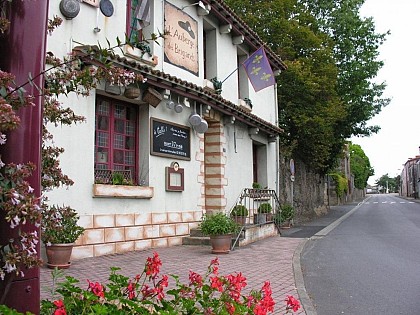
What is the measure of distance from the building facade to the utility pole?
361 centimetres

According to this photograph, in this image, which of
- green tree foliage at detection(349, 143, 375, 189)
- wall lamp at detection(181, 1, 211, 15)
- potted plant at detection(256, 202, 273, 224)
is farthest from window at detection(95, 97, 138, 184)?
green tree foliage at detection(349, 143, 375, 189)

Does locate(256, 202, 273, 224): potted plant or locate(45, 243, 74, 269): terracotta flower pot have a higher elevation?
locate(256, 202, 273, 224): potted plant

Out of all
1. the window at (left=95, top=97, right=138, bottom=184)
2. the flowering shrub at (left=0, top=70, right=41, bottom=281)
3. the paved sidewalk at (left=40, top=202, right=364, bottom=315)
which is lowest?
the paved sidewalk at (left=40, top=202, right=364, bottom=315)

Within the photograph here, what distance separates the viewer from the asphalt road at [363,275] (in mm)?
5059

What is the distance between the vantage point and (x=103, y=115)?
8.41 m

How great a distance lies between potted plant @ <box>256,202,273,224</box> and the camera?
12.2m

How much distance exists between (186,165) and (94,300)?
769cm

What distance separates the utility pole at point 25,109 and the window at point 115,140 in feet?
18.7

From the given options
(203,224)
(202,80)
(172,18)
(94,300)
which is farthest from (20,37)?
(202,80)

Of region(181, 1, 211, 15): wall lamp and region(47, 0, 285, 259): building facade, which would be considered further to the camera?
region(181, 1, 211, 15): wall lamp

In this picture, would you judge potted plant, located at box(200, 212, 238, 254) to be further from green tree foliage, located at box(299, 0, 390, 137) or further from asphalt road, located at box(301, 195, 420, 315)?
green tree foliage, located at box(299, 0, 390, 137)

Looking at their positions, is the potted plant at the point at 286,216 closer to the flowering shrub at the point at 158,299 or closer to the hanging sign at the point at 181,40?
the hanging sign at the point at 181,40

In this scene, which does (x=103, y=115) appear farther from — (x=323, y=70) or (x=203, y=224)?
(x=323, y=70)

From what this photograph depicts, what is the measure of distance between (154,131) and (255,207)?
5.52m
